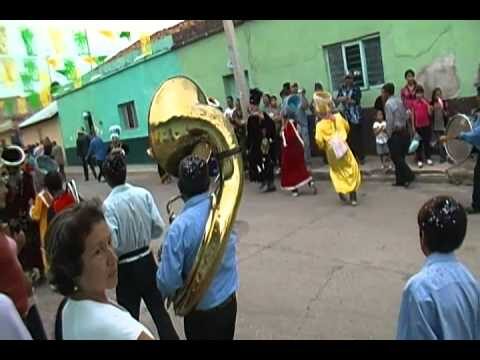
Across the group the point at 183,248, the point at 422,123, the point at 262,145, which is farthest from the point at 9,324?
the point at 422,123

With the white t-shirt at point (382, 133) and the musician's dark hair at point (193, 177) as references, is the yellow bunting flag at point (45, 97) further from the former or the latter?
the musician's dark hair at point (193, 177)

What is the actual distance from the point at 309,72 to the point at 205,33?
3.90 metres

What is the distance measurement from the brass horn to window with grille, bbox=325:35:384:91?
8784mm

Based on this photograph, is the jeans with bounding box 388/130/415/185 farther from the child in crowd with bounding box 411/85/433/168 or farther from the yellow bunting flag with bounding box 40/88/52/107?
the yellow bunting flag with bounding box 40/88/52/107

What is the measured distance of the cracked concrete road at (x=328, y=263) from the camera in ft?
15.0

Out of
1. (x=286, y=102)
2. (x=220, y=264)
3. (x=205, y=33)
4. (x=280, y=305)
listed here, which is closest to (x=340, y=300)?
(x=280, y=305)

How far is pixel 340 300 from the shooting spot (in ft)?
16.3

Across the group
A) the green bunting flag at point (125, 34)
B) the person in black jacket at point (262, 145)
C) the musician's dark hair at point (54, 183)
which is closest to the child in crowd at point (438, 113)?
the person in black jacket at point (262, 145)

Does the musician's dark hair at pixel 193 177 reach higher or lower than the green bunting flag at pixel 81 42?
lower

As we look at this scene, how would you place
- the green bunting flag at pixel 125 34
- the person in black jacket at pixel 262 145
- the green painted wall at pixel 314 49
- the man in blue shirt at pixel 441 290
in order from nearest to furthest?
the man in blue shirt at pixel 441 290 < the green painted wall at pixel 314 49 < the person in black jacket at pixel 262 145 < the green bunting flag at pixel 125 34

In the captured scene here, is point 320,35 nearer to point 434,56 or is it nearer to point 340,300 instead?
point 434,56

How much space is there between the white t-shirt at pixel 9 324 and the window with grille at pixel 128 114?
18.1m

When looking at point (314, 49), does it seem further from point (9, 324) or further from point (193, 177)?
point (9, 324)

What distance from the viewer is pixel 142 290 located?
155 inches
